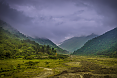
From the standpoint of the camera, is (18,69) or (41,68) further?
(41,68)

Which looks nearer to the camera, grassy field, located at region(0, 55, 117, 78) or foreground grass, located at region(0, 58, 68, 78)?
foreground grass, located at region(0, 58, 68, 78)

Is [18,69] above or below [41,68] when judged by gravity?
above

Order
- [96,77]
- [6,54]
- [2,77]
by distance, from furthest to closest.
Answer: [6,54], [96,77], [2,77]

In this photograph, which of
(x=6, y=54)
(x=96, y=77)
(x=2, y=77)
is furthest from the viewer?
(x=6, y=54)

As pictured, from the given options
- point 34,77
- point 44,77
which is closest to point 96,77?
point 44,77

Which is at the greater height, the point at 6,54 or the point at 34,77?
the point at 6,54

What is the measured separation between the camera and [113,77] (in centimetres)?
3966

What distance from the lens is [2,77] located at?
3753 cm

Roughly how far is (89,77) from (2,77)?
131ft

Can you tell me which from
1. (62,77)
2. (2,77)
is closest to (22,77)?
(2,77)

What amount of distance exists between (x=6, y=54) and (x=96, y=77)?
108306mm

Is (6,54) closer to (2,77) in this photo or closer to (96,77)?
(2,77)

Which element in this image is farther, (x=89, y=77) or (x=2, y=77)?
(x=89, y=77)

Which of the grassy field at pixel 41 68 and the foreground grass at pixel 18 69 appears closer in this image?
the foreground grass at pixel 18 69
